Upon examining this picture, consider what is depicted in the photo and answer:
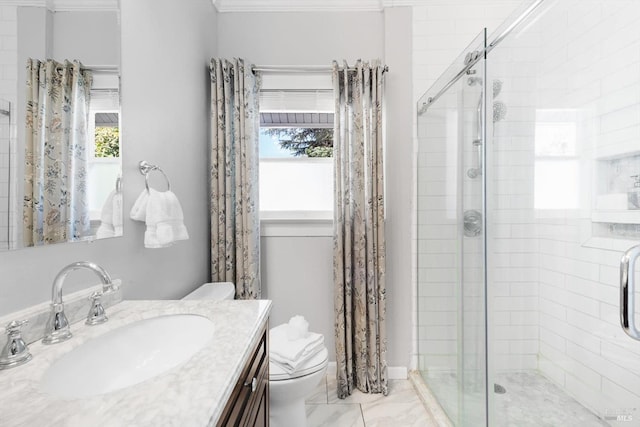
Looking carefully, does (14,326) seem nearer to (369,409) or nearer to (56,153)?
(56,153)

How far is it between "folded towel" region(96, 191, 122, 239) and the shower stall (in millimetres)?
1433

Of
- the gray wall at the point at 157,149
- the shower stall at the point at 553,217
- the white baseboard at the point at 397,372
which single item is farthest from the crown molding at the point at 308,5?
the white baseboard at the point at 397,372

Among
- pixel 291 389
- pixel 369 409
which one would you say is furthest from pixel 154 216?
pixel 369 409

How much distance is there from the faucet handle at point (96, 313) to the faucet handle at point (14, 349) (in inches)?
7.9

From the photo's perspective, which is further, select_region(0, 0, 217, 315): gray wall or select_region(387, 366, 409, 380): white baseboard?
select_region(387, 366, 409, 380): white baseboard

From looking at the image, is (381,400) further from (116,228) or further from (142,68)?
(142,68)

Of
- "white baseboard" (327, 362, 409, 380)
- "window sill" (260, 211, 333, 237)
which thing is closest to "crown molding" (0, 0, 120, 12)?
"window sill" (260, 211, 333, 237)

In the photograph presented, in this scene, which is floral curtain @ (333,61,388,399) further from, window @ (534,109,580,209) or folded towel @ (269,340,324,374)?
window @ (534,109,580,209)

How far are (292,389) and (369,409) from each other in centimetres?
71

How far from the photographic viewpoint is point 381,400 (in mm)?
1906

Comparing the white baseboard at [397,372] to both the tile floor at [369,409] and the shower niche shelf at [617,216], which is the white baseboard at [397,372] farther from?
the shower niche shelf at [617,216]

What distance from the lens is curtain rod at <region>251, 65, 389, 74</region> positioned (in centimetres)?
205

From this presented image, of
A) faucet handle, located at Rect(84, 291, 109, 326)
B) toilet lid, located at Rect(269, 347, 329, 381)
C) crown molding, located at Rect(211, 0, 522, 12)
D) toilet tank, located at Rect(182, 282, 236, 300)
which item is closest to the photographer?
faucet handle, located at Rect(84, 291, 109, 326)

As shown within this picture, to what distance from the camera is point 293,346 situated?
145cm
